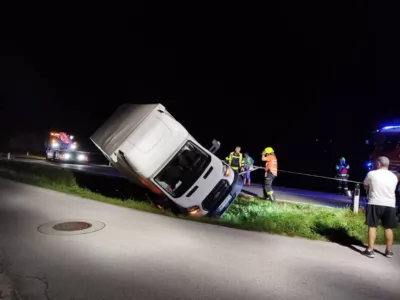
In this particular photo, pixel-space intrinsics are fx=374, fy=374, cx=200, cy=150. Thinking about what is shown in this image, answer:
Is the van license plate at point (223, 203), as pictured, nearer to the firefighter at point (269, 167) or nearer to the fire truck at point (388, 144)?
the firefighter at point (269, 167)

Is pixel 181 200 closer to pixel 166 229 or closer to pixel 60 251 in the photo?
pixel 166 229

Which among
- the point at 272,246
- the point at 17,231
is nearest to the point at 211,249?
the point at 272,246

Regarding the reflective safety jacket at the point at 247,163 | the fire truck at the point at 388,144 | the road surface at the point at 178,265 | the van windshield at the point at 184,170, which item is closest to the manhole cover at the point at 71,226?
the road surface at the point at 178,265

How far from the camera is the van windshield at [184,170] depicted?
8.91m

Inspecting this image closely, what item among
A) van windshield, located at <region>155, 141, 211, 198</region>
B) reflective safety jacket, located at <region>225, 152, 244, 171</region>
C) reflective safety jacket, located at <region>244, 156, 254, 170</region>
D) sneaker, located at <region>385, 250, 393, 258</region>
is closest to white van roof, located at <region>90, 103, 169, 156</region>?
van windshield, located at <region>155, 141, 211, 198</region>

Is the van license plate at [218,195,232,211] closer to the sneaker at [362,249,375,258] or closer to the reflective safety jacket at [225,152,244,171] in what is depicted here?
the sneaker at [362,249,375,258]

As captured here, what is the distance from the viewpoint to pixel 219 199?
9.00 meters

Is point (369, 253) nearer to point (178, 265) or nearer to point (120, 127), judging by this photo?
A: point (178, 265)

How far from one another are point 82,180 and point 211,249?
31.9 feet

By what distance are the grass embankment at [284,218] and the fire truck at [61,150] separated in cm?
1059

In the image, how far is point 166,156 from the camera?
856 centimetres

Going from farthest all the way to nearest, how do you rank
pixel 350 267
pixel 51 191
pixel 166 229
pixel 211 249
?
pixel 51 191 → pixel 166 229 → pixel 211 249 → pixel 350 267

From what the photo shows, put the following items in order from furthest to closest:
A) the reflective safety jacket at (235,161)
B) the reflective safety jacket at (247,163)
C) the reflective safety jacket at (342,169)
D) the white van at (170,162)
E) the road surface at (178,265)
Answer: the reflective safety jacket at (247,163), the reflective safety jacket at (342,169), the reflective safety jacket at (235,161), the white van at (170,162), the road surface at (178,265)

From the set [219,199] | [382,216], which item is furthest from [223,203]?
[382,216]
